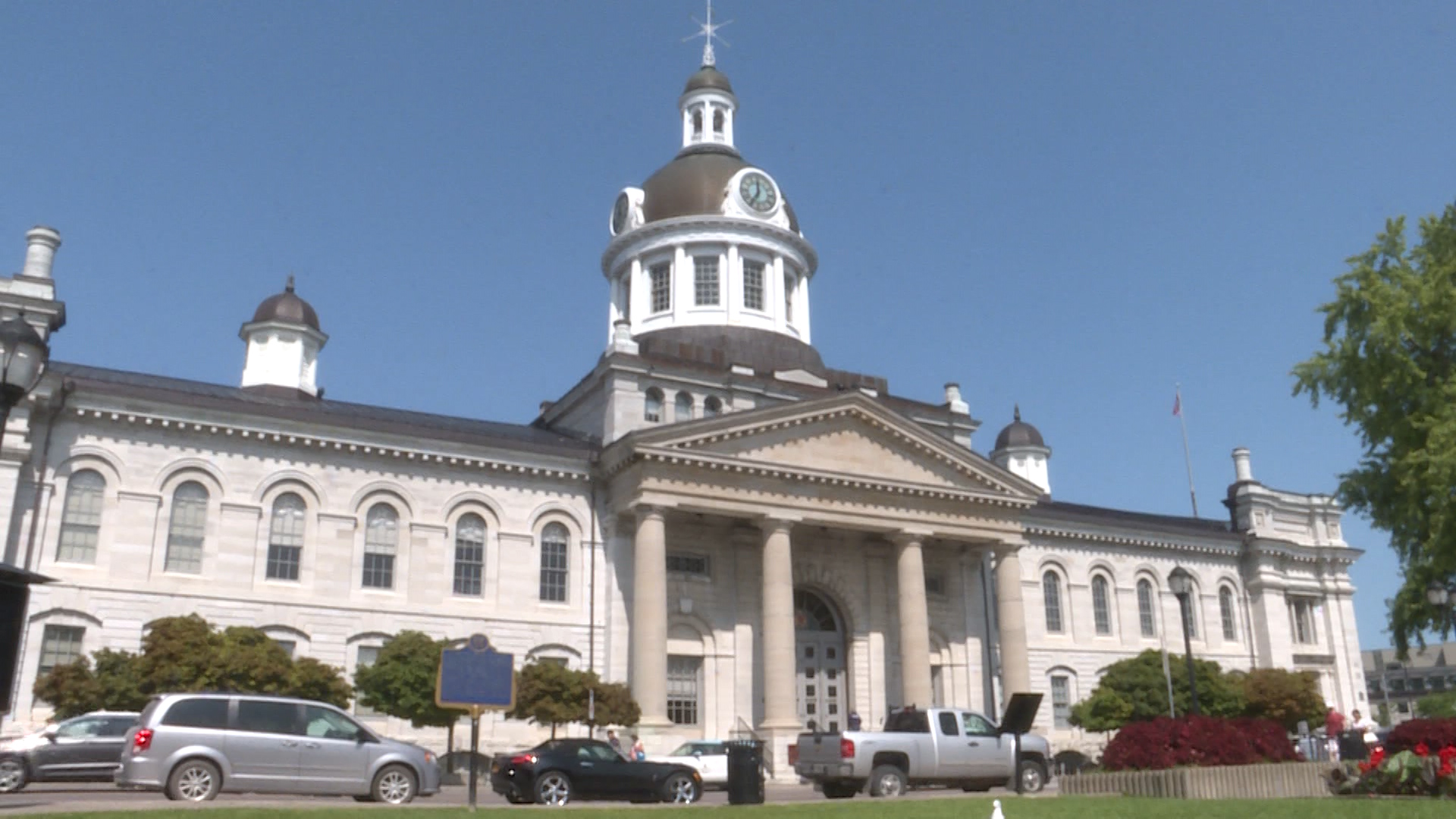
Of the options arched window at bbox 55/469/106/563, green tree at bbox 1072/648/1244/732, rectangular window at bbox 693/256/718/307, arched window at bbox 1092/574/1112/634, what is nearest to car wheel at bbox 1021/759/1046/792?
green tree at bbox 1072/648/1244/732

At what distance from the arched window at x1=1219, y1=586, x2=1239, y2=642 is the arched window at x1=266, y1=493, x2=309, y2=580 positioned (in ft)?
126

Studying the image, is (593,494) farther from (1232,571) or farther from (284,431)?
(1232,571)

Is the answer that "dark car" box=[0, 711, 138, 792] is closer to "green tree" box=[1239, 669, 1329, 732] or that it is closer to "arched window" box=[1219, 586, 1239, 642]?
"green tree" box=[1239, 669, 1329, 732]

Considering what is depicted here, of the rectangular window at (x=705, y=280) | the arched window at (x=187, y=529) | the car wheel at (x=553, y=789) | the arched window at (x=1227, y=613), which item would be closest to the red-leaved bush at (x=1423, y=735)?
the car wheel at (x=553, y=789)

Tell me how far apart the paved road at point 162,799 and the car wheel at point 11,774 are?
26cm

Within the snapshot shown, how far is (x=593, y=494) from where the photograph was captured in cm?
4044

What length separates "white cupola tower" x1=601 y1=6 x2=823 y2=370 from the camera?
49.9m

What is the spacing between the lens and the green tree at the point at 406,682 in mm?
31516

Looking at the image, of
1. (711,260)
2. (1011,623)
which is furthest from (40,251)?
(1011,623)

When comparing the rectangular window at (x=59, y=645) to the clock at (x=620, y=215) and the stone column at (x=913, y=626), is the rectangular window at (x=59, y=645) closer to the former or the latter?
the stone column at (x=913, y=626)

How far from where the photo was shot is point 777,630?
126 feet

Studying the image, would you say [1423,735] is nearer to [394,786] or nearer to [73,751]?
[394,786]

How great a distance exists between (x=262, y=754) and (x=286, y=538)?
54.7 feet

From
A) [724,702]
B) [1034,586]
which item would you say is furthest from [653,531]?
[1034,586]
